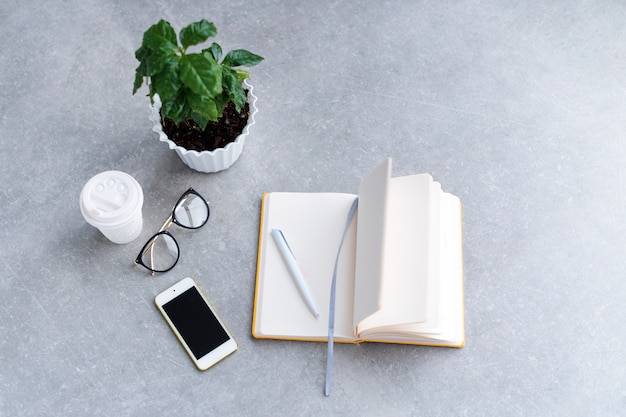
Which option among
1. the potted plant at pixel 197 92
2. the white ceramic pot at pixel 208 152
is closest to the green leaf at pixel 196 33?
the potted plant at pixel 197 92

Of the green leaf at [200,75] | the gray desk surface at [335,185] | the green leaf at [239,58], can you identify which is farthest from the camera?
the gray desk surface at [335,185]

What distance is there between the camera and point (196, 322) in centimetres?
105

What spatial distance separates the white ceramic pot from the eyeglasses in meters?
0.06

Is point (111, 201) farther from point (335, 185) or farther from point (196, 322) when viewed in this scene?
point (335, 185)

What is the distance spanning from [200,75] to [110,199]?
29 centimetres

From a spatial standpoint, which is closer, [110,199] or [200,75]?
[200,75]

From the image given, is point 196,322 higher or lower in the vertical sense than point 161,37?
lower

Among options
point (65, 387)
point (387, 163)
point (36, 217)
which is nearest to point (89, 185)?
point (36, 217)

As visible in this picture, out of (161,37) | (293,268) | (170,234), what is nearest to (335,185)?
(293,268)

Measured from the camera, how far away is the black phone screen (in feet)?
3.42

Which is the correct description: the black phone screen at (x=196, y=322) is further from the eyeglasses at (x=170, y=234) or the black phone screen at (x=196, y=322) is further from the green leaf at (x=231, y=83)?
the green leaf at (x=231, y=83)

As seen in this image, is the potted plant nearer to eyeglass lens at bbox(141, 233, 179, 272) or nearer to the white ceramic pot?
the white ceramic pot

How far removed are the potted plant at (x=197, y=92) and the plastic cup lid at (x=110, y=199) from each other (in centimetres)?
9

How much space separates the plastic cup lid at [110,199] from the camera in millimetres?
992
